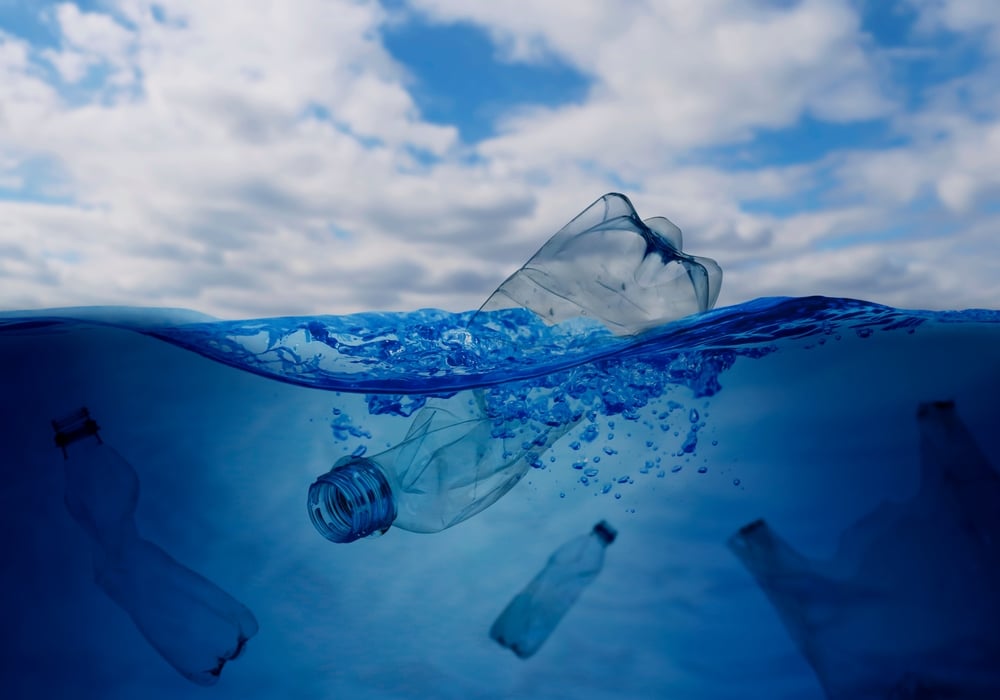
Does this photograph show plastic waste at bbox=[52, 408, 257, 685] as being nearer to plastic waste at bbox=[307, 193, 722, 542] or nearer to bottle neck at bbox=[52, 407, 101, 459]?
bottle neck at bbox=[52, 407, 101, 459]

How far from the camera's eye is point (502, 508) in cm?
376

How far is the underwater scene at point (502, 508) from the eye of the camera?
11.3 feet

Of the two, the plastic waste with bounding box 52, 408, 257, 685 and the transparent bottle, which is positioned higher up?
the transparent bottle

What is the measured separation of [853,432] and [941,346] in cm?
85

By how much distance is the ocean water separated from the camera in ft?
11.4

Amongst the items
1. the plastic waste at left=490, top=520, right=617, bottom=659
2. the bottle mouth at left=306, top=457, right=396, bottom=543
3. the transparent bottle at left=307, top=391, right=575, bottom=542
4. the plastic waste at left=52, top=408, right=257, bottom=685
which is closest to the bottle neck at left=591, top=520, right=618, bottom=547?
the plastic waste at left=490, top=520, right=617, bottom=659

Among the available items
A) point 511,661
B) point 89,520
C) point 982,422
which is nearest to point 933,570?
point 982,422

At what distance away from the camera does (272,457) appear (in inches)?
151

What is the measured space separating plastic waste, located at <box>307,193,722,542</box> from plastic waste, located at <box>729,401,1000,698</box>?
1.26 metres

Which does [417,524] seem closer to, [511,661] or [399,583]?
[399,583]

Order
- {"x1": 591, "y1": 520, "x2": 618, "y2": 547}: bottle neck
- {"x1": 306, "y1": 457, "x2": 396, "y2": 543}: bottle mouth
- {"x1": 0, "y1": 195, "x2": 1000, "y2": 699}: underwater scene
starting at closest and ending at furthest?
{"x1": 306, "y1": 457, "x2": 396, "y2": 543}: bottle mouth → {"x1": 0, "y1": 195, "x2": 1000, "y2": 699}: underwater scene → {"x1": 591, "y1": 520, "x2": 618, "y2": 547}: bottle neck

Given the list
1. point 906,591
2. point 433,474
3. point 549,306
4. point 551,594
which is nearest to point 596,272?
point 549,306

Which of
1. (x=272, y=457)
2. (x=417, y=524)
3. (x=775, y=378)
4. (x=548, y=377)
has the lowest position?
(x=417, y=524)

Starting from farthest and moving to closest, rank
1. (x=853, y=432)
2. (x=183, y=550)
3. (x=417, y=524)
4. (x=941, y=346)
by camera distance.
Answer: (x=941, y=346), (x=853, y=432), (x=183, y=550), (x=417, y=524)
